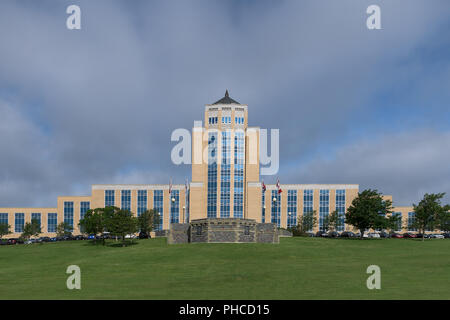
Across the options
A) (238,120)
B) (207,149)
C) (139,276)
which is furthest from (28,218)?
(139,276)

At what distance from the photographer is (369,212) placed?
8675 centimetres

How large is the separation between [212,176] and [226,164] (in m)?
4.90

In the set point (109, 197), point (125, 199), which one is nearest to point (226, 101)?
point (125, 199)

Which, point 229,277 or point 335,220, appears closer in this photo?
point 229,277

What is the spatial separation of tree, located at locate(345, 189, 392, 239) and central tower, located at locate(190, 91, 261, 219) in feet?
103

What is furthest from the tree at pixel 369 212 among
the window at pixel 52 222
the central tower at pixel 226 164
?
the window at pixel 52 222

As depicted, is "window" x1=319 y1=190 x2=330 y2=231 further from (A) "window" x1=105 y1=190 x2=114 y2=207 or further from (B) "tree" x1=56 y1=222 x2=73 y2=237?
(B) "tree" x1=56 y1=222 x2=73 y2=237

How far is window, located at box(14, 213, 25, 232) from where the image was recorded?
13400 centimetres

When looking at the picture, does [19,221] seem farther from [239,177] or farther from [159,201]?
[239,177]

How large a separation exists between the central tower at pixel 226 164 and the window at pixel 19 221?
55228 millimetres

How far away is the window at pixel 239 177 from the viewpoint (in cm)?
11569

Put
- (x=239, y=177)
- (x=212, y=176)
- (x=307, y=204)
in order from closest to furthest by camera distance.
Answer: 1. (x=239, y=177)
2. (x=212, y=176)
3. (x=307, y=204)
